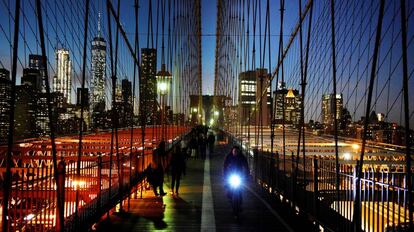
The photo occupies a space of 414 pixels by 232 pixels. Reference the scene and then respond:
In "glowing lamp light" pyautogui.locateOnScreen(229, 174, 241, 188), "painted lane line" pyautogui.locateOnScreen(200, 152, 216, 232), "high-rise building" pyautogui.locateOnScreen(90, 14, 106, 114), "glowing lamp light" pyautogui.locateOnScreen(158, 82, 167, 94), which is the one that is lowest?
"painted lane line" pyautogui.locateOnScreen(200, 152, 216, 232)

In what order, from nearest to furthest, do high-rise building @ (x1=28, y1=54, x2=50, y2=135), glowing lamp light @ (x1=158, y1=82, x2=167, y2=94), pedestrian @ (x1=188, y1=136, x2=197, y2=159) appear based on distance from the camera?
1. high-rise building @ (x1=28, y1=54, x2=50, y2=135)
2. glowing lamp light @ (x1=158, y1=82, x2=167, y2=94)
3. pedestrian @ (x1=188, y1=136, x2=197, y2=159)

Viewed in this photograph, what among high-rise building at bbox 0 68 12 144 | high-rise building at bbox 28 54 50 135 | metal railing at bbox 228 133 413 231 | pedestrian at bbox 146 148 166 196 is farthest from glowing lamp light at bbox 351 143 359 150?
high-rise building at bbox 0 68 12 144

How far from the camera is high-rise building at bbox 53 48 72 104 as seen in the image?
13.3 metres

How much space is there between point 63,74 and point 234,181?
9234mm

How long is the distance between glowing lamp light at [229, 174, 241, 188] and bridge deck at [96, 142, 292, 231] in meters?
0.49

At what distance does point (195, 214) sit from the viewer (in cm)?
733

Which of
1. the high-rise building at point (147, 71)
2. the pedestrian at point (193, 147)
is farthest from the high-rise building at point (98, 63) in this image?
the pedestrian at point (193, 147)

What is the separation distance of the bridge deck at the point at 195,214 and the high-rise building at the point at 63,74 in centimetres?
560

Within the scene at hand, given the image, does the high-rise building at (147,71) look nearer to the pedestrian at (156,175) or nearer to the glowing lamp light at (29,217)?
the pedestrian at (156,175)

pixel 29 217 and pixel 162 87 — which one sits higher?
pixel 162 87

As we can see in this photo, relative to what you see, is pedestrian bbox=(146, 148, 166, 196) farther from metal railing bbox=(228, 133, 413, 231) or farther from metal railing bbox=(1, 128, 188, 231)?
metal railing bbox=(228, 133, 413, 231)

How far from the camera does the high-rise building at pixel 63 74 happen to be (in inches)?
522

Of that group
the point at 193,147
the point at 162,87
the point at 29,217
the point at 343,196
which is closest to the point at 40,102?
the point at 162,87

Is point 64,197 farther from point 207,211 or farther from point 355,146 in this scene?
point 355,146
